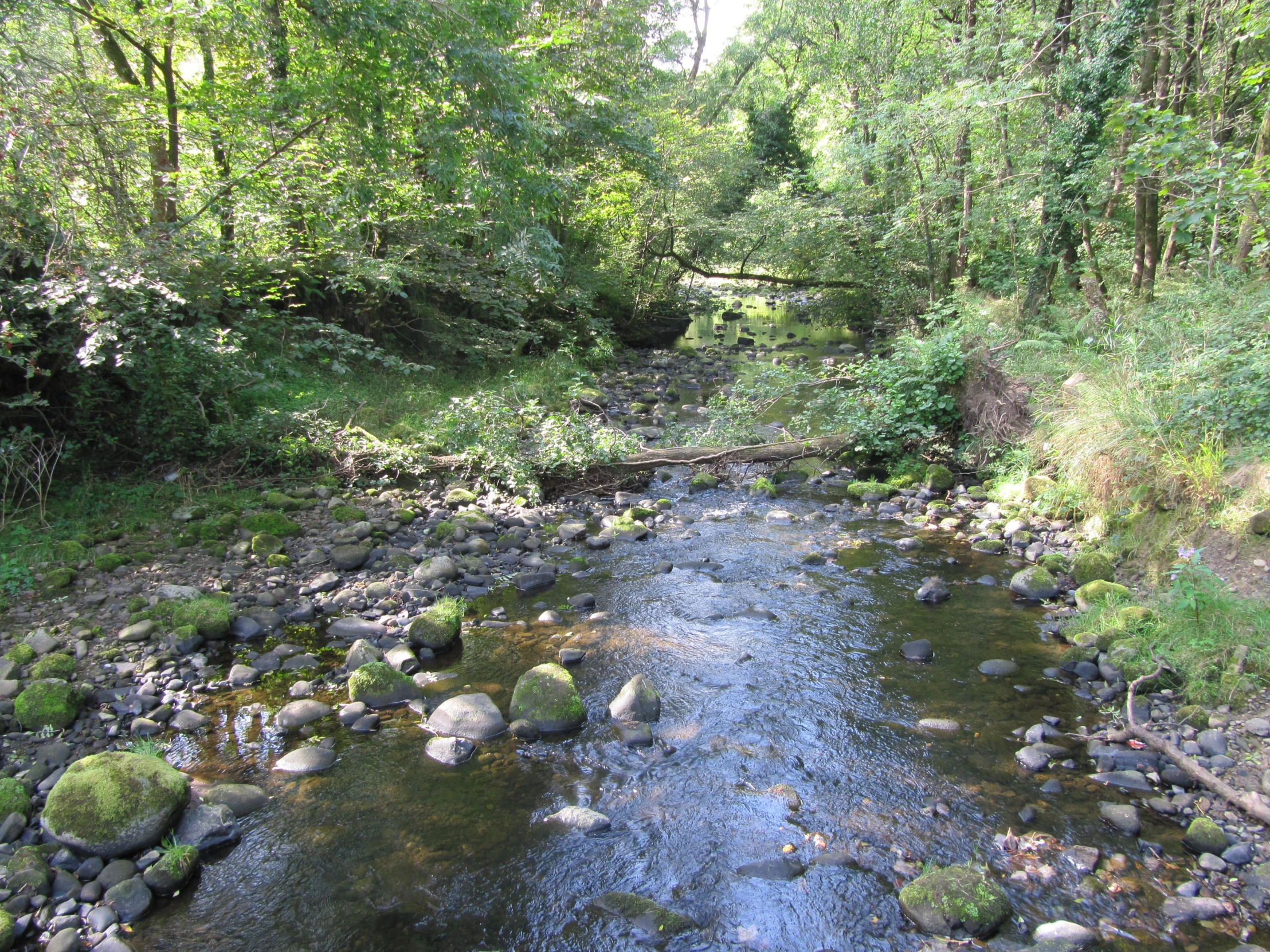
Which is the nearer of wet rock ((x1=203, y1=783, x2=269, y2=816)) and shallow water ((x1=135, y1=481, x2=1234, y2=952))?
shallow water ((x1=135, y1=481, x2=1234, y2=952))

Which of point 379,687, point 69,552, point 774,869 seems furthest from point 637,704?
point 69,552

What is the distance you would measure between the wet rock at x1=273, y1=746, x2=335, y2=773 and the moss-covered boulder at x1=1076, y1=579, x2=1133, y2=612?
587cm

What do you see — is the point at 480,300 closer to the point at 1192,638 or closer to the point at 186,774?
the point at 186,774

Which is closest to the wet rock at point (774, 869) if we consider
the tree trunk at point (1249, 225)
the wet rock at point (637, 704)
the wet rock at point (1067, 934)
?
Result: the wet rock at point (1067, 934)

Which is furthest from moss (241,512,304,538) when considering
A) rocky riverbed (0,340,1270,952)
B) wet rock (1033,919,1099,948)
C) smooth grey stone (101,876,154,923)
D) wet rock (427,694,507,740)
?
wet rock (1033,919,1099,948)

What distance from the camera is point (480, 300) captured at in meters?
13.7

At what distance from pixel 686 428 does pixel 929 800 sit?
764cm

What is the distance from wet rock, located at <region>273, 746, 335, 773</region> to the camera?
14.0ft

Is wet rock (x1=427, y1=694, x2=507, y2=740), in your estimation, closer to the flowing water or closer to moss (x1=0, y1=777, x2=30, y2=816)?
the flowing water

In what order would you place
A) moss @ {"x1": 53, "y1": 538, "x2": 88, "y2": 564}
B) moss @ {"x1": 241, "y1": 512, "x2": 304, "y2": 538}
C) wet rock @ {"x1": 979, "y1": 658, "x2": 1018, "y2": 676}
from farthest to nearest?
moss @ {"x1": 241, "y1": 512, "x2": 304, "y2": 538}, moss @ {"x1": 53, "y1": 538, "x2": 88, "y2": 564}, wet rock @ {"x1": 979, "y1": 658, "x2": 1018, "y2": 676}

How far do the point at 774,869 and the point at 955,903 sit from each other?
835 millimetres

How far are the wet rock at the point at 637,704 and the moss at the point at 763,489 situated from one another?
5.06m

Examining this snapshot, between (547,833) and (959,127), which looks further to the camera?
(959,127)

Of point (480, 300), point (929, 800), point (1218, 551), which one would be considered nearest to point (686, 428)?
point (480, 300)
